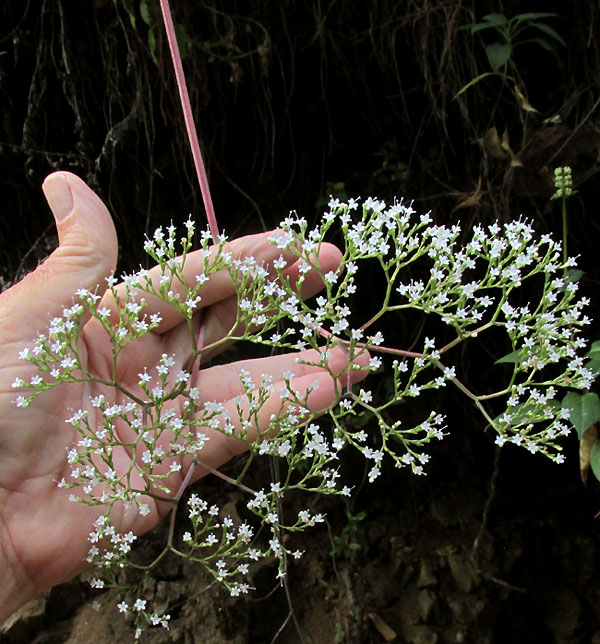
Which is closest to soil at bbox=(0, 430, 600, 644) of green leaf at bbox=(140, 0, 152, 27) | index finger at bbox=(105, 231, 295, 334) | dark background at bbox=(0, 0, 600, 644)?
dark background at bbox=(0, 0, 600, 644)

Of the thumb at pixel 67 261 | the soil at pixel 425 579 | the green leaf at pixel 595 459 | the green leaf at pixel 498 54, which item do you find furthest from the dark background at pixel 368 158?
the green leaf at pixel 595 459

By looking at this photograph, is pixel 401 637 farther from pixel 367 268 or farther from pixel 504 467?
pixel 367 268

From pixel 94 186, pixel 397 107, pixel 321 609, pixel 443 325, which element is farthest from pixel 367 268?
pixel 321 609

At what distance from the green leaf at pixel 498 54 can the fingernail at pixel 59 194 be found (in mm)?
1257

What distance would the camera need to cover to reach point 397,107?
214 centimetres

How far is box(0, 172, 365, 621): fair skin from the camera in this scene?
48.5 inches

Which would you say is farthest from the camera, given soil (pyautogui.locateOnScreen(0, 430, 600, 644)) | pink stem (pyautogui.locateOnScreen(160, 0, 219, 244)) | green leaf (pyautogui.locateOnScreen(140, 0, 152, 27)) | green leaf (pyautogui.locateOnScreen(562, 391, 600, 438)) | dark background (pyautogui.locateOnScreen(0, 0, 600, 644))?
soil (pyautogui.locateOnScreen(0, 430, 600, 644))

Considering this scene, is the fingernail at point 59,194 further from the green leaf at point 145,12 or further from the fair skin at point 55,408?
the green leaf at point 145,12

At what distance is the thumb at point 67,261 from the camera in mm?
1244

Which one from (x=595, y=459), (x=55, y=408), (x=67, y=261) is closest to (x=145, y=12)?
(x=67, y=261)

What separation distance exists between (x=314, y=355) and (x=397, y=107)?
1.14 m

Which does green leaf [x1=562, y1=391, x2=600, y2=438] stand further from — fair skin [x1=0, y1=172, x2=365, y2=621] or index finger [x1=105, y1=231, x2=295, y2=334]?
index finger [x1=105, y1=231, x2=295, y2=334]

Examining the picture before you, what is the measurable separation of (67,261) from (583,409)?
1.19 meters

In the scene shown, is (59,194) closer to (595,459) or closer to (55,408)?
(55,408)
